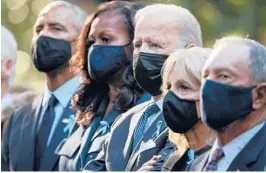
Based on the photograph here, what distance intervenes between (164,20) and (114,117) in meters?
0.91

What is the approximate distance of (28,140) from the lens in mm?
10852

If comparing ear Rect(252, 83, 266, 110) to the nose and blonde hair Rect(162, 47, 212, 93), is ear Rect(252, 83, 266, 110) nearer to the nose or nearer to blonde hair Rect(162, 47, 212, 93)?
blonde hair Rect(162, 47, 212, 93)

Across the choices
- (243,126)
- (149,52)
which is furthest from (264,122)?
(149,52)

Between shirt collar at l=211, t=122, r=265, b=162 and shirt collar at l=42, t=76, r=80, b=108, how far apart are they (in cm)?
303

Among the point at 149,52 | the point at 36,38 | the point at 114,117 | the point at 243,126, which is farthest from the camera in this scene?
the point at 36,38

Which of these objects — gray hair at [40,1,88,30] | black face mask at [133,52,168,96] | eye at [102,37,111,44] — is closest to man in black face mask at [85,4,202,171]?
black face mask at [133,52,168,96]

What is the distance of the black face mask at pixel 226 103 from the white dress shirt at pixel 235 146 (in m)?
0.09

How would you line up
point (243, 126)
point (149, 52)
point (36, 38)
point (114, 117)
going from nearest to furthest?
point (243, 126) → point (149, 52) → point (114, 117) → point (36, 38)

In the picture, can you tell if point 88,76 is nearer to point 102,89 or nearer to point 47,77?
point 102,89

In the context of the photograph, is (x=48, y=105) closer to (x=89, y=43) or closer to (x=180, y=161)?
(x=89, y=43)

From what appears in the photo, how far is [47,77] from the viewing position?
11133 mm

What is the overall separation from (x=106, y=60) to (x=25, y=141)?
128 cm

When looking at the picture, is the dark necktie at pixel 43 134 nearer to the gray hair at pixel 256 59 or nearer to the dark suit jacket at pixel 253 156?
the gray hair at pixel 256 59

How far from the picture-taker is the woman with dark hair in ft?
32.3
